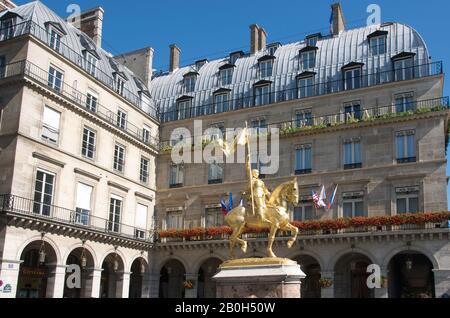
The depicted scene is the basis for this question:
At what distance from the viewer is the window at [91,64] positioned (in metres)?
33.6

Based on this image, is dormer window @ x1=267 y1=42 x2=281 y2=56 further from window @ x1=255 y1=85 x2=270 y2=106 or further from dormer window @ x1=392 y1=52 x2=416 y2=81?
dormer window @ x1=392 y1=52 x2=416 y2=81

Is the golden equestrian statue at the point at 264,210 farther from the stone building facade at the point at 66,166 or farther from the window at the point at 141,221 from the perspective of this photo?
the window at the point at 141,221

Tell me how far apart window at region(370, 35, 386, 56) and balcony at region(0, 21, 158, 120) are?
55.9 feet

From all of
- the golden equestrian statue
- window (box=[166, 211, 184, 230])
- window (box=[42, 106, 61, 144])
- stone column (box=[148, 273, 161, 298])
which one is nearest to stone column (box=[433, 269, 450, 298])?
the golden equestrian statue

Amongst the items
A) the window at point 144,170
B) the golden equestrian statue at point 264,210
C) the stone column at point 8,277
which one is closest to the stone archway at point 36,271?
the stone column at point 8,277

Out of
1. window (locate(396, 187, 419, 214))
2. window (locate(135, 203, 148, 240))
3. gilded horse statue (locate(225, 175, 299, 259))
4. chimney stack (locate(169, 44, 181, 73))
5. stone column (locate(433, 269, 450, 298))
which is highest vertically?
chimney stack (locate(169, 44, 181, 73))

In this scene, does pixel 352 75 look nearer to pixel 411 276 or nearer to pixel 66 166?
pixel 411 276

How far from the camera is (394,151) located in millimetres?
31375

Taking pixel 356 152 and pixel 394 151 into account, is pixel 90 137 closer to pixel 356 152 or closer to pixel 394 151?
pixel 356 152

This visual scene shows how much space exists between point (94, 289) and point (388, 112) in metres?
20.8

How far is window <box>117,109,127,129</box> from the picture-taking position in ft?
Answer: 117

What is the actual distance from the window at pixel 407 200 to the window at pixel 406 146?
1.83 m
